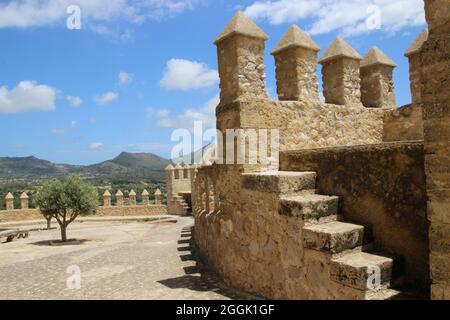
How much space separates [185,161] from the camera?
26.2m

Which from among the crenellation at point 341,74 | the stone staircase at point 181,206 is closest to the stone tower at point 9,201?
the stone staircase at point 181,206

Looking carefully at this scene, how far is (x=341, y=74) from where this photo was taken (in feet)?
24.9

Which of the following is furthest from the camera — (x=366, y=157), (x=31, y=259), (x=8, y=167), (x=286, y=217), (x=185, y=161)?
(x=8, y=167)

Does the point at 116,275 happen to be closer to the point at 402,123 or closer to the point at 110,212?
the point at 402,123

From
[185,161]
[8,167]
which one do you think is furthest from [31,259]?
[8,167]

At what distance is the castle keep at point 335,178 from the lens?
334 centimetres

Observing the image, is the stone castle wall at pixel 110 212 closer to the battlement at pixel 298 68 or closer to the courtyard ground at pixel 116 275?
the courtyard ground at pixel 116 275

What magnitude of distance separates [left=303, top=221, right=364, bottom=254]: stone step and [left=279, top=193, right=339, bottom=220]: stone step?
0.17 meters

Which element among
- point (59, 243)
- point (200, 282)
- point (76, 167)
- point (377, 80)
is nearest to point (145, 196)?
point (59, 243)

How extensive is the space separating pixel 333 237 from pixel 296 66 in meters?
3.71

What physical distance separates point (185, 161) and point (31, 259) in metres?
15.4

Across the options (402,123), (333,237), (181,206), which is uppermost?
(402,123)

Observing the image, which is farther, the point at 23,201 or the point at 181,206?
the point at 23,201
